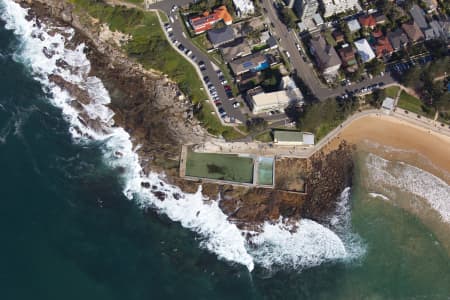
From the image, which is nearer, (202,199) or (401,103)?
(202,199)

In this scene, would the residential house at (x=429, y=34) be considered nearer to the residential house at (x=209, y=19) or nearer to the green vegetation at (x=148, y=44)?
the residential house at (x=209, y=19)

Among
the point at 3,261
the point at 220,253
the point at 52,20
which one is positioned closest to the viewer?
the point at 3,261

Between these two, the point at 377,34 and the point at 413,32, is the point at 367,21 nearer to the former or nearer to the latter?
the point at 377,34

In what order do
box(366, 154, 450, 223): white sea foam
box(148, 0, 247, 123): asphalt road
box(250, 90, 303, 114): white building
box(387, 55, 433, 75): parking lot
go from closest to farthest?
box(366, 154, 450, 223): white sea foam, box(250, 90, 303, 114): white building, box(148, 0, 247, 123): asphalt road, box(387, 55, 433, 75): parking lot

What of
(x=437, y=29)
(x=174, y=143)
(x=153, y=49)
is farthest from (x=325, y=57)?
(x=153, y=49)

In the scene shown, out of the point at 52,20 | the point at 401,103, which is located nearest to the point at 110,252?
the point at 52,20

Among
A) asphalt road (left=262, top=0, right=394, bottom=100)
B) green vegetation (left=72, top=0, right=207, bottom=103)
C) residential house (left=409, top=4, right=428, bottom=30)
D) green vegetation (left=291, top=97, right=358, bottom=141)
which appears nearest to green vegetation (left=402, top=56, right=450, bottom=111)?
asphalt road (left=262, top=0, right=394, bottom=100)

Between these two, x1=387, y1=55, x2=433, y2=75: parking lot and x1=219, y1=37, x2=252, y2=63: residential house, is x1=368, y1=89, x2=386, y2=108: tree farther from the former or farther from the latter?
x1=219, y1=37, x2=252, y2=63: residential house

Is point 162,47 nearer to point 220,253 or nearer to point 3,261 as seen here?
→ point 220,253
